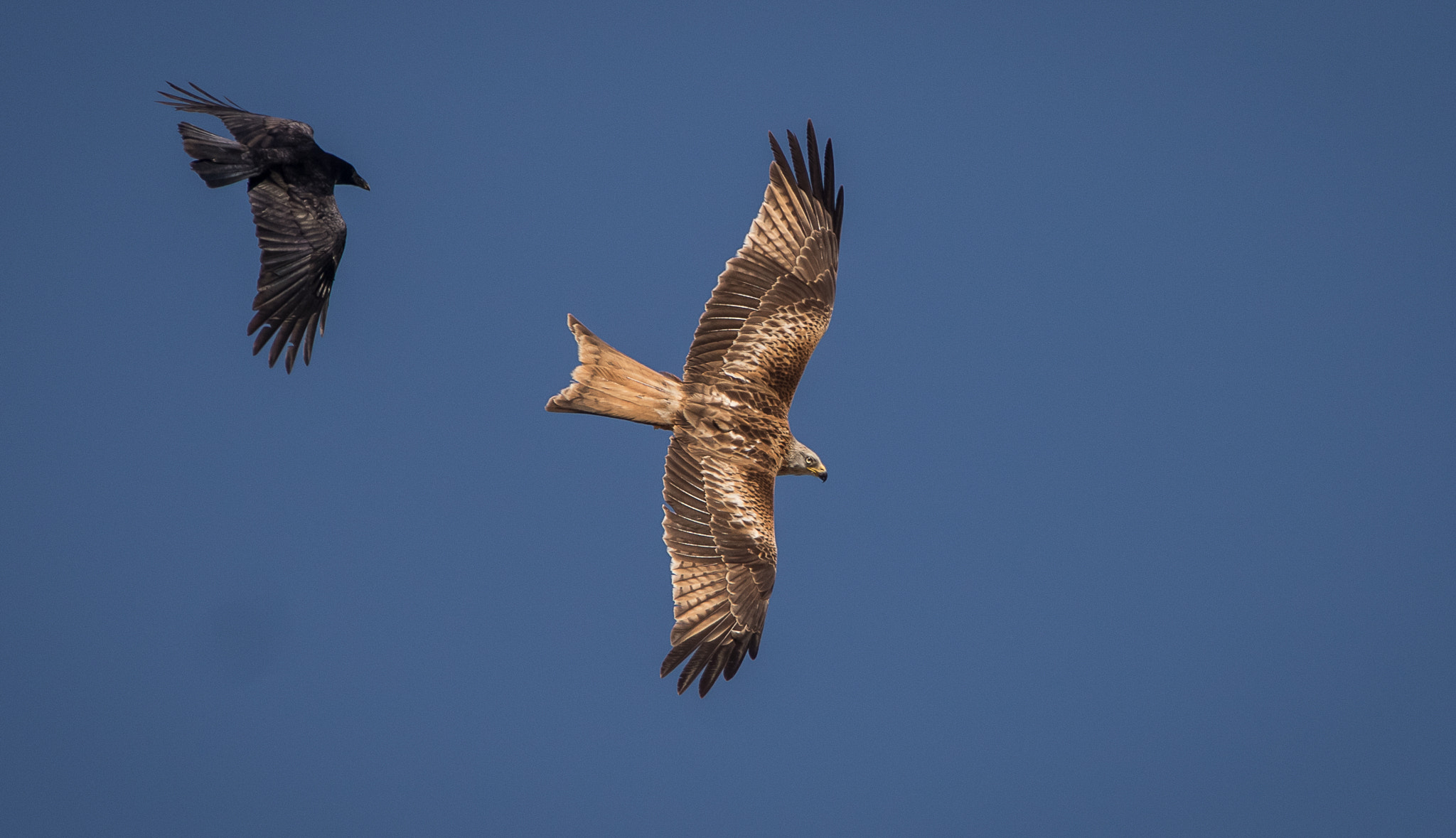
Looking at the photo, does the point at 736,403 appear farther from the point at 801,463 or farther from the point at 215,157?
the point at 215,157

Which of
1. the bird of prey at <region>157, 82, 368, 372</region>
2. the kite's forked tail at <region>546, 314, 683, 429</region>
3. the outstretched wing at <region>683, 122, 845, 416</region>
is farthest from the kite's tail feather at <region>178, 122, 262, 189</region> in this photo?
the outstretched wing at <region>683, 122, 845, 416</region>

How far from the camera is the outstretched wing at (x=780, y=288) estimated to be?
11.6m

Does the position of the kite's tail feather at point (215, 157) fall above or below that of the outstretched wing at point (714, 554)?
above

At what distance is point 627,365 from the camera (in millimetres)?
10836

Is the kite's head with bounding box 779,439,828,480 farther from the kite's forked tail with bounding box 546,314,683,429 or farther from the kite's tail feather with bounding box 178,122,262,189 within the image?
the kite's tail feather with bounding box 178,122,262,189

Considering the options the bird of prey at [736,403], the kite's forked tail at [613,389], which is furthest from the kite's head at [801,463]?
the kite's forked tail at [613,389]

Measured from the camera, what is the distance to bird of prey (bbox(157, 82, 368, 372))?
38.8 feet

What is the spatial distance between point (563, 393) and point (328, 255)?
2993 mm

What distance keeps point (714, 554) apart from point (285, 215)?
473cm

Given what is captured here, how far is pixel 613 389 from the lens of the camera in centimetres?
1076

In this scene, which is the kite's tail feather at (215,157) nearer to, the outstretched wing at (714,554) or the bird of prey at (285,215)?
the bird of prey at (285,215)

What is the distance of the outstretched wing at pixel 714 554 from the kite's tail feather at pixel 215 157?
14.0 ft

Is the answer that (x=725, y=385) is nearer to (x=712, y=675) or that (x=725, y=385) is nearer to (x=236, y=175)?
(x=712, y=675)

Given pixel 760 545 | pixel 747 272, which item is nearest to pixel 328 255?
pixel 747 272
